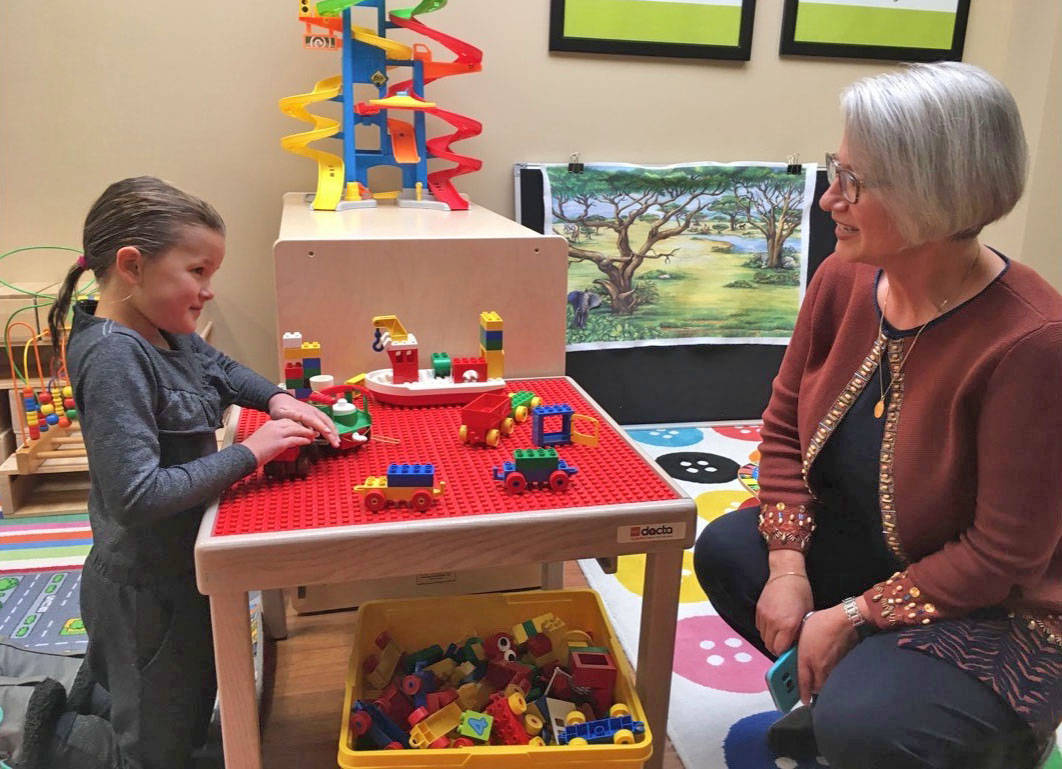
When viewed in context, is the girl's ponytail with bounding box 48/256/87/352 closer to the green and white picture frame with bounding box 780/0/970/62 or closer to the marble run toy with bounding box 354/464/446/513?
the marble run toy with bounding box 354/464/446/513

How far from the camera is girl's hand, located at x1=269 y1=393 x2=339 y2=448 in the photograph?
3.40 feet

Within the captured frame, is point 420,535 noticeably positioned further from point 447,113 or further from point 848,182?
point 447,113

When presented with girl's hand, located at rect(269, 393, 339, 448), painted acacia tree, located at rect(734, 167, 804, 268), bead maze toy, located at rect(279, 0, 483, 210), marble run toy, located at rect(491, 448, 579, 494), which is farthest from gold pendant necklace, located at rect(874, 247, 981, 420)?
painted acacia tree, located at rect(734, 167, 804, 268)

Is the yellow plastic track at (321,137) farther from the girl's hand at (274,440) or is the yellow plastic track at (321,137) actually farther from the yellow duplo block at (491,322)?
the girl's hand at (274,440)

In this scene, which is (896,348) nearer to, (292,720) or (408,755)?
(408,755)

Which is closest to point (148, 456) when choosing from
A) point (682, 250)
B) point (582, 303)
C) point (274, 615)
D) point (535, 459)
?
point (535, 459)

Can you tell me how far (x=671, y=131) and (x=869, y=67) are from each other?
678mm

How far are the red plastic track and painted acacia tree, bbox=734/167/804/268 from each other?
0.93m

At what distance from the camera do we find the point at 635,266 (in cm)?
249

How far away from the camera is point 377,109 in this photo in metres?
1.86

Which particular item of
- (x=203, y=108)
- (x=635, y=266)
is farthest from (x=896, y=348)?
(x=203, y=108)

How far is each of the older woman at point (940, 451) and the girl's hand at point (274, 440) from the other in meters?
0.63

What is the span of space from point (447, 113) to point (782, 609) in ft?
4.46

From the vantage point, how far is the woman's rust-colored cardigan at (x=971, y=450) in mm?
850
